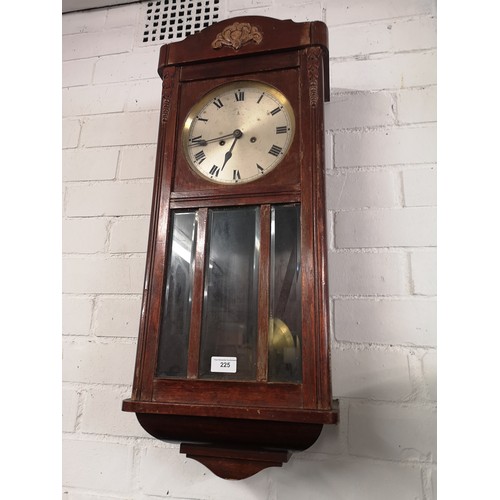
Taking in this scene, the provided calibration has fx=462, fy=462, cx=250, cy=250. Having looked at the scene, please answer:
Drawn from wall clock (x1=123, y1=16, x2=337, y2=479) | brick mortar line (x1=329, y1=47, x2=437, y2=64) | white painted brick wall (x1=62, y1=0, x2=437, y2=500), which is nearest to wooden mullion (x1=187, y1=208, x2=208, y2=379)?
wall clock (x1=123, y1=16, x2=337, y2=479)

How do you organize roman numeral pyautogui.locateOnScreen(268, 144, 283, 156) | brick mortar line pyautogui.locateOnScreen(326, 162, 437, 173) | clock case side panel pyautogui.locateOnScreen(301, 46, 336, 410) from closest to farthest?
clock case side panel pyautogui.locateOnScreen(301, 46, 336, 410)
roman numeral pyautogui.locateOnScreen(268, 144, 283, 156)
brick mortar line pyautogui.locateOnScreen(326, 162, 437, 173)

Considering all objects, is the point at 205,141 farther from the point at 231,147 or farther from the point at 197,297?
the point at 197,297

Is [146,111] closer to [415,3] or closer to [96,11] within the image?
[96,11]

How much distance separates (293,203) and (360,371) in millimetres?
362

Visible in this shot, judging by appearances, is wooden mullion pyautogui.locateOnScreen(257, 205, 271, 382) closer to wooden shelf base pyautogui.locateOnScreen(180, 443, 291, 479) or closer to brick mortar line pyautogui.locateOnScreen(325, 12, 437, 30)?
wooden shelf base pyautogui.locateOnScreen(180, 443, 291, 479)

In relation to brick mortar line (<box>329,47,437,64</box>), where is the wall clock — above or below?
below

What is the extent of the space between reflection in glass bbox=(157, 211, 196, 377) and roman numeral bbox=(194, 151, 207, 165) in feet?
0.35

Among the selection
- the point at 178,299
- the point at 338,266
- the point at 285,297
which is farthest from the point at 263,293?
the point at 338,266

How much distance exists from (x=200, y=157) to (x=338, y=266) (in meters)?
0.36

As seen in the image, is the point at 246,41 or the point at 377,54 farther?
the point at 377,54

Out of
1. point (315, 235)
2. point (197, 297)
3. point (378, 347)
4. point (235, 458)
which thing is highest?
point (315, 235)

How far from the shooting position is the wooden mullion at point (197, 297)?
762 millimetres

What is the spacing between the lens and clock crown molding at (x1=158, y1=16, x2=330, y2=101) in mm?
861

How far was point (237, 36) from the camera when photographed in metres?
0.90
